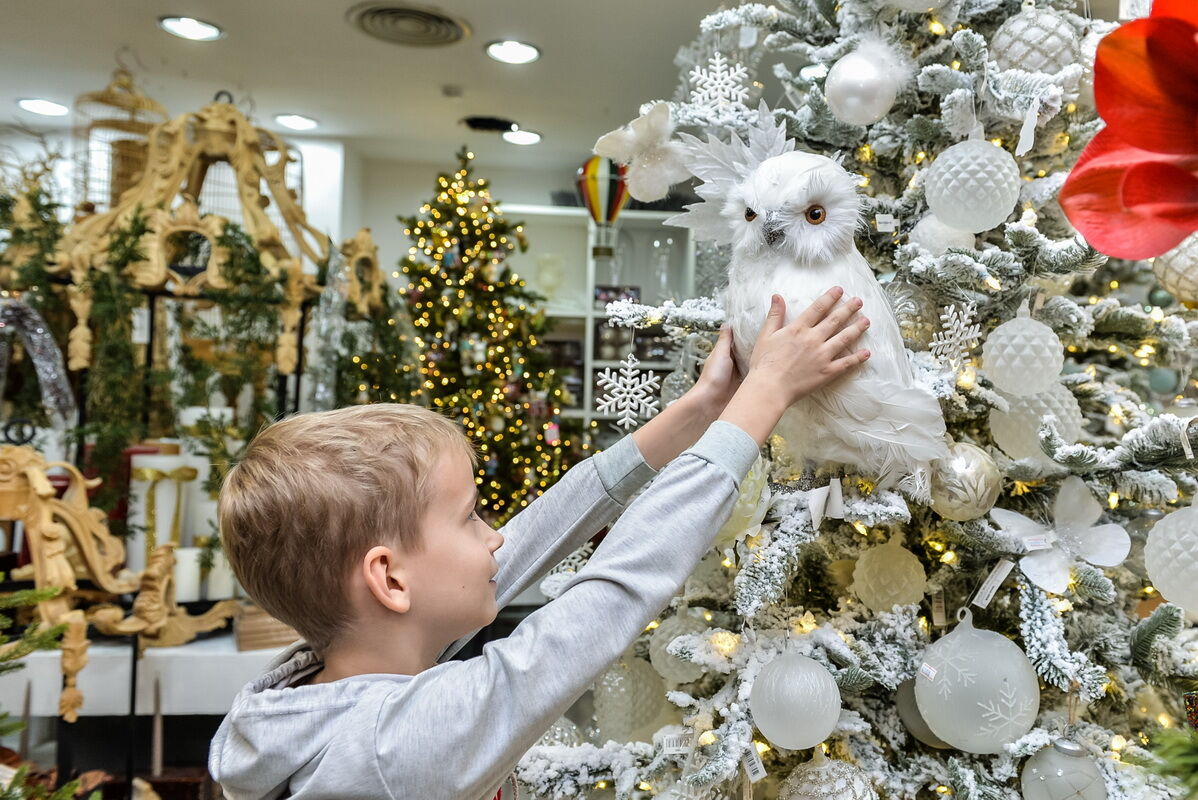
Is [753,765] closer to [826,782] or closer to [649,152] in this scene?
[826,782]

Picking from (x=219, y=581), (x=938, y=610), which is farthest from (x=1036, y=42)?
(x=219, y=581)

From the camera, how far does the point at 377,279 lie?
2.79 m

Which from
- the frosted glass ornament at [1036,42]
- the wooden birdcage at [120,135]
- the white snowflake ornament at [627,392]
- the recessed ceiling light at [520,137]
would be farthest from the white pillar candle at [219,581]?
the recessed ceiling light at [520,137]

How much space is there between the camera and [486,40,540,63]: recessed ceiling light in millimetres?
2896

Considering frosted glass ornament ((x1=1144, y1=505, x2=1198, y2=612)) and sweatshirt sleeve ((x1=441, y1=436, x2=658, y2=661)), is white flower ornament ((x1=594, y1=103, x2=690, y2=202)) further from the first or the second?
frosted glass ornament ((x1=1144, y1=505, x2=1198, y2=612))

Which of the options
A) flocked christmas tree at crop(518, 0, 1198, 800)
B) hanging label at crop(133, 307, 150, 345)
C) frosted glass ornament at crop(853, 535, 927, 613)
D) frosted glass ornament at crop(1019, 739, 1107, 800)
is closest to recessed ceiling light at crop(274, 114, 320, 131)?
hanging label at crop(133, 307, 150, 345)

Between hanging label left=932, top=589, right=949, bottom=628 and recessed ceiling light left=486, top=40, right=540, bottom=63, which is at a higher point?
recessed ceiling light left=486, top=40, right=540, bottom=63

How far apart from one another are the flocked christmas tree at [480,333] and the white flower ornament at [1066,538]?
237 centimetres

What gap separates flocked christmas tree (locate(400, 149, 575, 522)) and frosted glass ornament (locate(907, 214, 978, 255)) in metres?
2.35

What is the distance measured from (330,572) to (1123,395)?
3.46 feet

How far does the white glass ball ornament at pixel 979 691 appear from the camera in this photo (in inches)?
33.4

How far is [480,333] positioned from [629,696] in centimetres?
226

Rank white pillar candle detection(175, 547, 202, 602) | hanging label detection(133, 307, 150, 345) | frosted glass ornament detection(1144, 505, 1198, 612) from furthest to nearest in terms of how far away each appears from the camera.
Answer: hanging label detection(133, 307, 150, 345), white pillar candle detection(175, 547, 202, 602), frosted glass ornament detection(1144, 505, 1198, 612)

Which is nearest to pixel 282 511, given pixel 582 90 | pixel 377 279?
pixel 377 279
